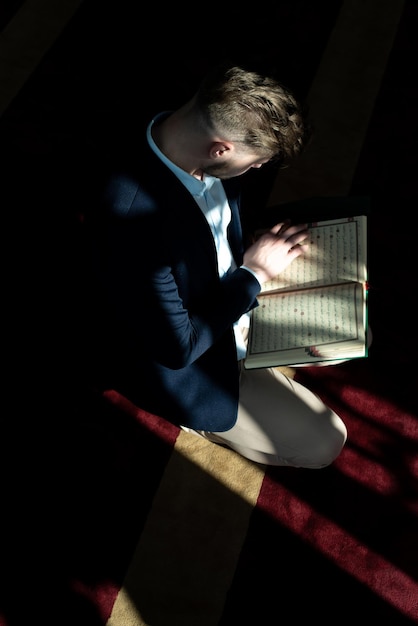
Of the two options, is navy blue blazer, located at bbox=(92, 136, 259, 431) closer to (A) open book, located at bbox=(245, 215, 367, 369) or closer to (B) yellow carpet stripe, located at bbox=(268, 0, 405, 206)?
(A) open book, located at bbox=(245, 215, 367, 369)

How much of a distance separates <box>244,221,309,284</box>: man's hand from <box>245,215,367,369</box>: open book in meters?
0.07

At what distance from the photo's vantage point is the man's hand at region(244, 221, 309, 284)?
1729 millimetres

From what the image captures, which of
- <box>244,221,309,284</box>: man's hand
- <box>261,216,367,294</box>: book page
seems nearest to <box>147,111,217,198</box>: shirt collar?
<box>244,221,309,284</box>: man's hand

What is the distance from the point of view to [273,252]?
1742mm

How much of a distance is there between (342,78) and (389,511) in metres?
2.04

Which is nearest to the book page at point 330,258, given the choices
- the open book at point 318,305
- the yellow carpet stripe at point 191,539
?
the open book at point 318,305

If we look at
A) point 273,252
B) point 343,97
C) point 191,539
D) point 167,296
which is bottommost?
point 191,539

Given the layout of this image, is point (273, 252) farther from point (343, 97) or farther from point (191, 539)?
point (343, 97)

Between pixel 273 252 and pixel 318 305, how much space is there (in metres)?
0.20

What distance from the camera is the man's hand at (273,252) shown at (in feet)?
5.67

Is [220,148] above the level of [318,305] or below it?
above

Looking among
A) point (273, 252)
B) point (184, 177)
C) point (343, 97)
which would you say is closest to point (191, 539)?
point (273, 252)

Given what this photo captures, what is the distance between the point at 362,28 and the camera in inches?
124

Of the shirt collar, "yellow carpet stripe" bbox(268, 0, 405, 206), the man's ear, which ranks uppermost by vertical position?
the man's ear
